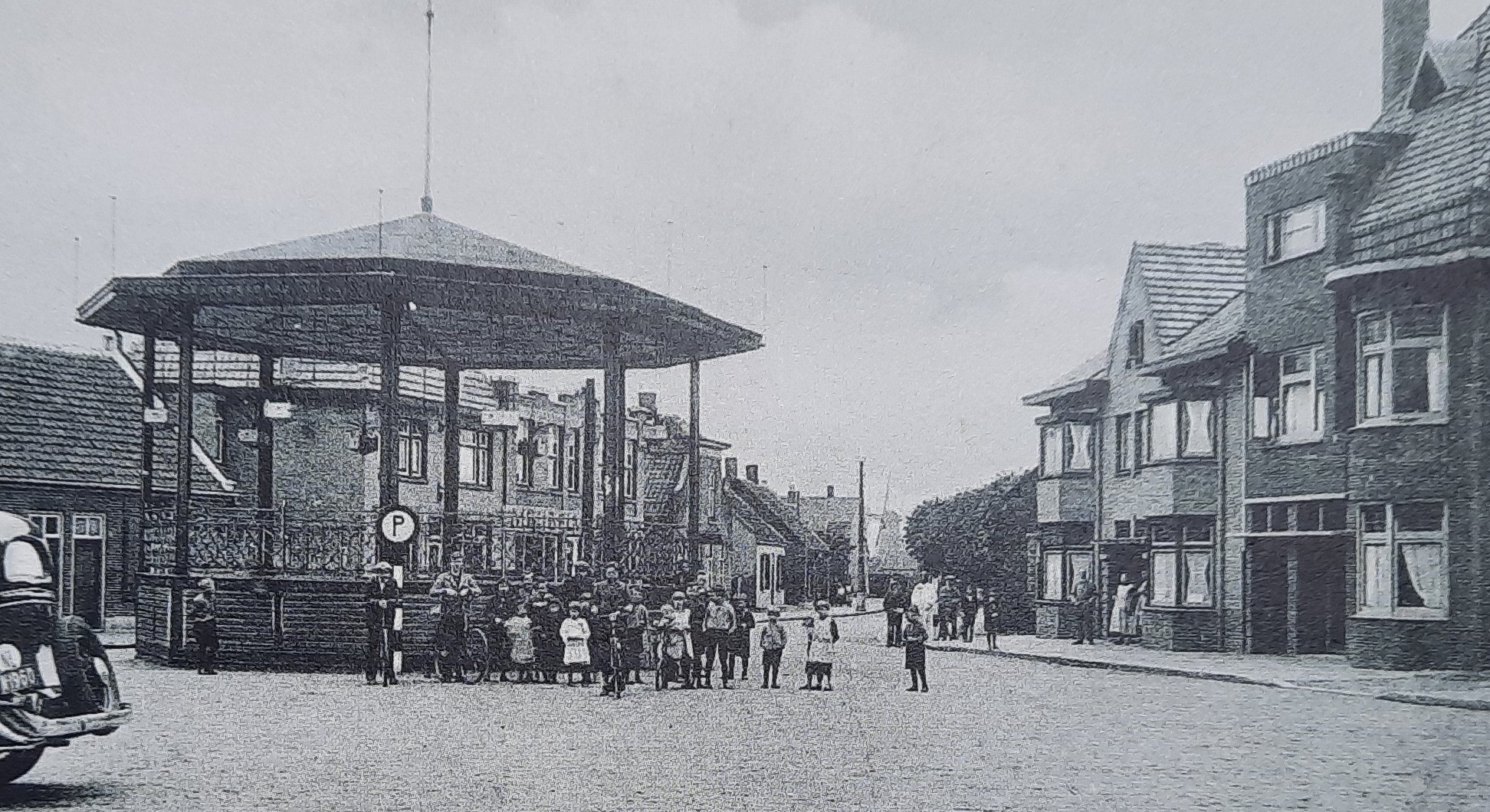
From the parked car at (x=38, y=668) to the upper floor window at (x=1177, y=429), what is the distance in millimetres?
13160

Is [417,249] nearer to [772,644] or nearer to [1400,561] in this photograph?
[772,644]

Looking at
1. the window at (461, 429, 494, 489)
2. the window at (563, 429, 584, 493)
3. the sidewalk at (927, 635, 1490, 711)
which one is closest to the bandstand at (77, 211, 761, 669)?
the sidewalk at (927, 635, 1490, 711)

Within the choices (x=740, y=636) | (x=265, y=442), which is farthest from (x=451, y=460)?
(x=740, y=636)

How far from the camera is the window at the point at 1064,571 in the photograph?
21.2m

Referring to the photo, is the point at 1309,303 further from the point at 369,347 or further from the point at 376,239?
the point at 369,347

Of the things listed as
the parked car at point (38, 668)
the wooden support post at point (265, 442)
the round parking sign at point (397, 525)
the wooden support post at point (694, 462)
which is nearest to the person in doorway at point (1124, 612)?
the wooden support post at point (694, 462)

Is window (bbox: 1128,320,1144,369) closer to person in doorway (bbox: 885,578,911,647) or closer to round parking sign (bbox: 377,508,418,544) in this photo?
person in doorway (bbox: 885,578,911,647)

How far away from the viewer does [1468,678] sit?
42.4 feet

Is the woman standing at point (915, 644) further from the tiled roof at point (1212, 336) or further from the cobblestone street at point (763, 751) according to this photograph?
the tiled roof at point (1212, 336)

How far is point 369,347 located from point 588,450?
8541mm

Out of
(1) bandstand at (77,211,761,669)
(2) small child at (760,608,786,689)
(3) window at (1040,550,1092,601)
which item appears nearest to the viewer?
(1) bandstand at (77,211,761,669)

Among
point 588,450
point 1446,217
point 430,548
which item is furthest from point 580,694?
point 1446,217

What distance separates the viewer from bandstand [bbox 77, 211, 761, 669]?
52.7 ft

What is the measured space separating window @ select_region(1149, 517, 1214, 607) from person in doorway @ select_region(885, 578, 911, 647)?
4.14 meters
